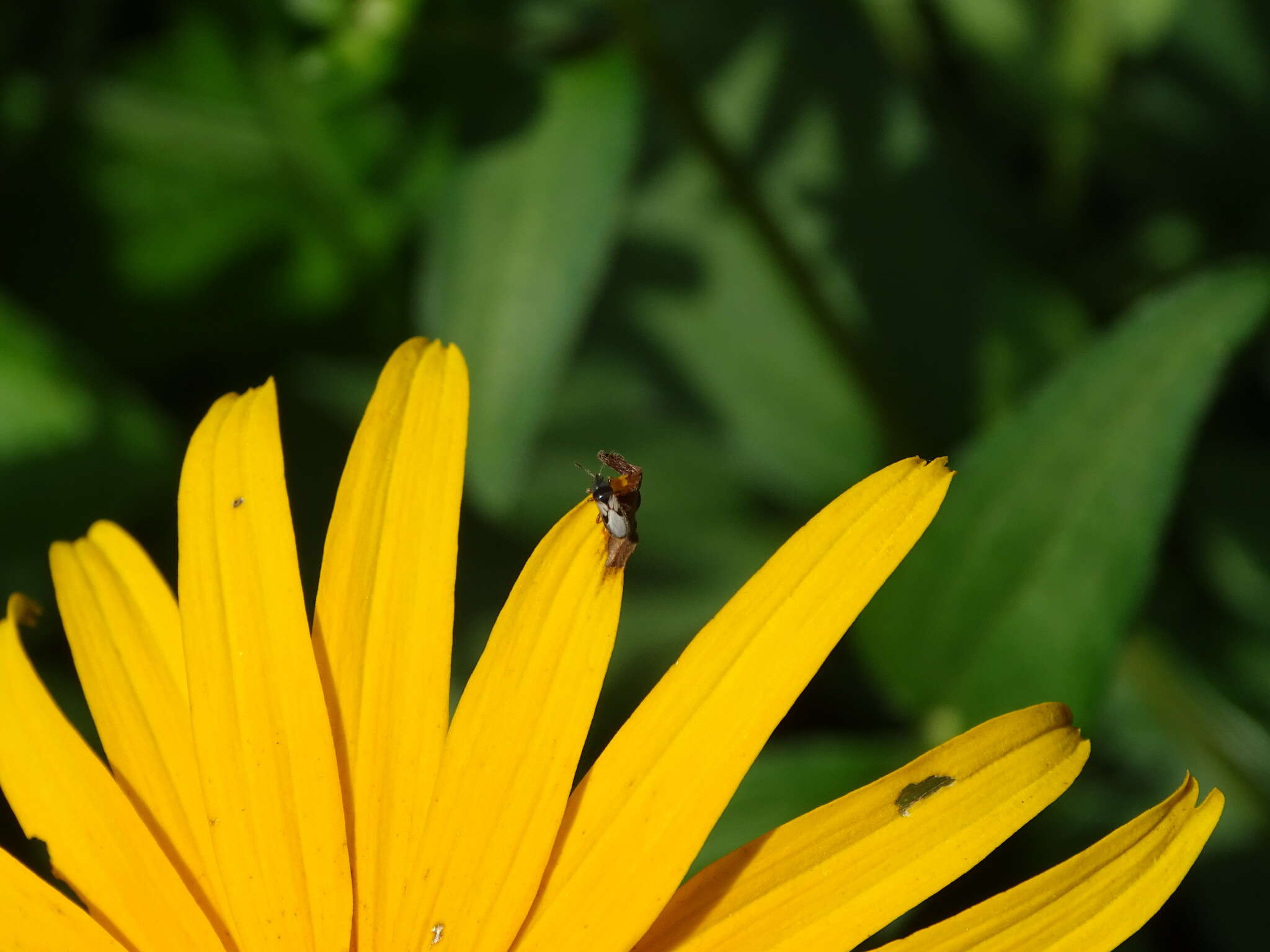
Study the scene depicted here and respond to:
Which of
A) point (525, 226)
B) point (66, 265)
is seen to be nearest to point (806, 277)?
point (525, 226)

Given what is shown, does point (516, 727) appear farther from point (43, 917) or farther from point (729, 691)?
point (43, 917)

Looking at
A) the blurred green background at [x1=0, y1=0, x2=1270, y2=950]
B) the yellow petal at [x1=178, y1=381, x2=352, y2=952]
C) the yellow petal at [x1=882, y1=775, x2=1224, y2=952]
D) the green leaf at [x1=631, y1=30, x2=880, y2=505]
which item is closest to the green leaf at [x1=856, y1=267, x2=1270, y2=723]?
the blurred green background at [x1=0, y1=0, x2=1270, y2=950]

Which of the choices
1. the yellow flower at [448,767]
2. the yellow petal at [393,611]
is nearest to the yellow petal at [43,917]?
the yellow flower at [448,767]

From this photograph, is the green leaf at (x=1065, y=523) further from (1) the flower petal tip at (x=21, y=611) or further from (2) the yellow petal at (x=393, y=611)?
(1) the flower petal tip at (x=21, y=611)

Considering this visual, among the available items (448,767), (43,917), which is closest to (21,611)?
(43,917)

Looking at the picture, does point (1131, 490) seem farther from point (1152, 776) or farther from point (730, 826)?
point (1152, 776)

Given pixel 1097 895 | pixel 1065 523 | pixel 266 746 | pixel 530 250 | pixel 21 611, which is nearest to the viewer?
pixel 1097 895
